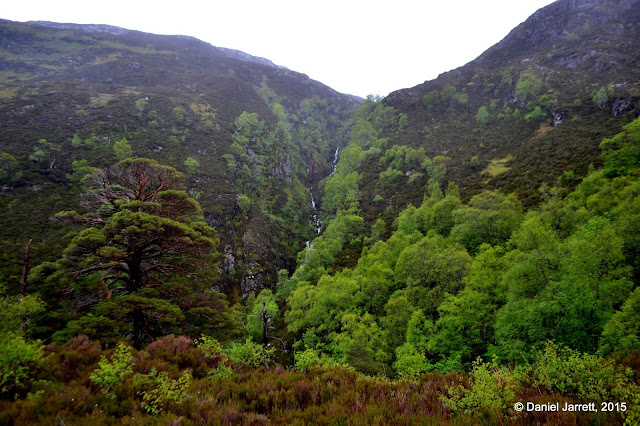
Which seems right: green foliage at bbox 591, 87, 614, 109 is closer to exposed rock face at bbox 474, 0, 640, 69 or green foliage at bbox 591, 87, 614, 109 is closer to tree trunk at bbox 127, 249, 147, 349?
exposed rock face at bbox 474, 0, 640, 69

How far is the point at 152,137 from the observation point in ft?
192

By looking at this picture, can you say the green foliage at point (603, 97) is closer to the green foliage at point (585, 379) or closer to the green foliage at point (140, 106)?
the green foliage at point (585, 379)

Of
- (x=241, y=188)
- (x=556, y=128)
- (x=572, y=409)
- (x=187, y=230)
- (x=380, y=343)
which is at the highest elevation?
(x=556, y=128)

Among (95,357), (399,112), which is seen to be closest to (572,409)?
(95,357)

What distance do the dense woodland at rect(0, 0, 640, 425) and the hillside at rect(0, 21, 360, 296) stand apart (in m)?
0.61

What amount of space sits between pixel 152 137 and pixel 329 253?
158ft

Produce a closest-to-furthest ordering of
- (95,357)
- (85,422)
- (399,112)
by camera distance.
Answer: (85,422)
(95,357)
(399,112)

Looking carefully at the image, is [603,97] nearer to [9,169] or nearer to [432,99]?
[432,99]

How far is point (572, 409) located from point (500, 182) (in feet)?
153

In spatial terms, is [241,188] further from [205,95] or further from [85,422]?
[85,422]

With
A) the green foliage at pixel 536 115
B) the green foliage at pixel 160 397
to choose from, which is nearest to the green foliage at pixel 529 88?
the green foliage at pixel 536 115

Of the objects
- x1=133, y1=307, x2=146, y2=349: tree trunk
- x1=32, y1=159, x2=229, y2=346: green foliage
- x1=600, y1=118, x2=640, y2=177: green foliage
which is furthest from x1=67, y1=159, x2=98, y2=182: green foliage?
x1=600, y1=118, x2=640, y2=177: green foliage

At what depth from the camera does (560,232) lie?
24672 mm

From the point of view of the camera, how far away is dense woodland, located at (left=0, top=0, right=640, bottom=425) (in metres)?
6.44
